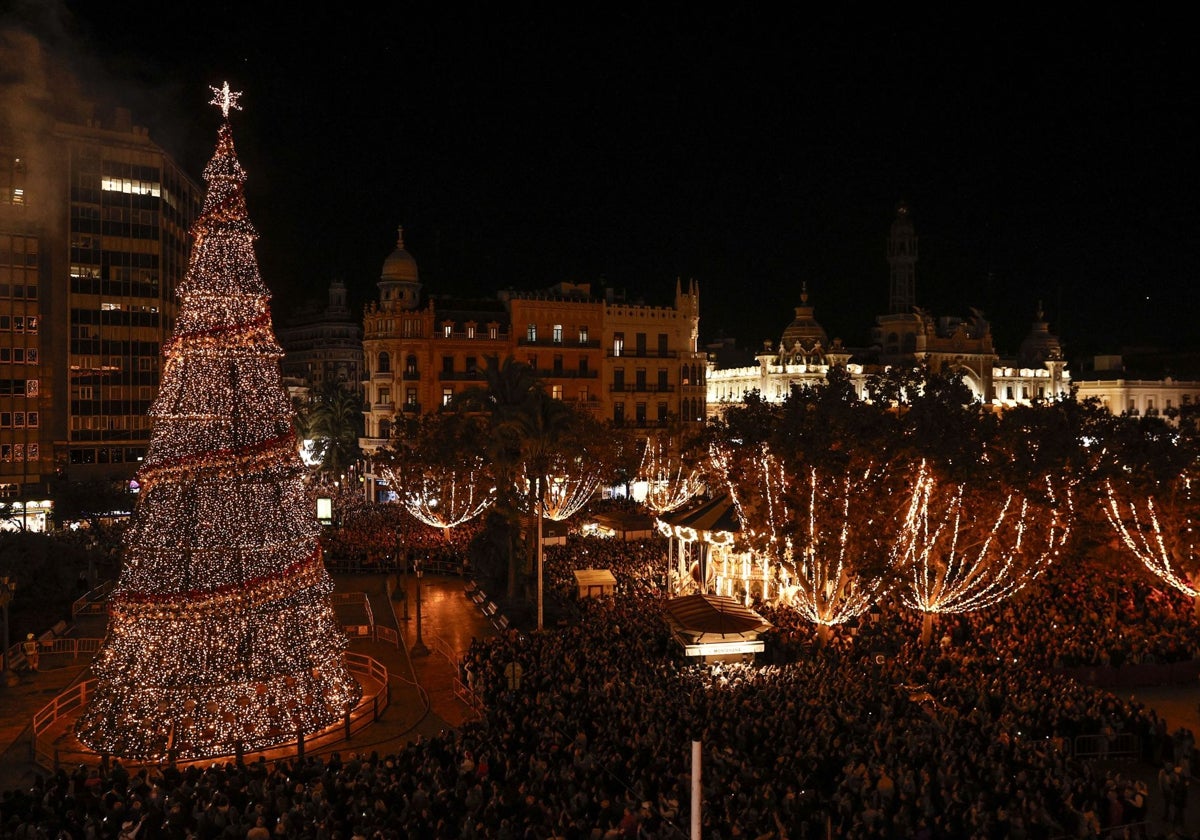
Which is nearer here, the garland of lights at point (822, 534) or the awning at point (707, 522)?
the garland of lights at point (822, 534)

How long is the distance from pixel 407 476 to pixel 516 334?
916 inches

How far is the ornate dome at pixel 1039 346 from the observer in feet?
322

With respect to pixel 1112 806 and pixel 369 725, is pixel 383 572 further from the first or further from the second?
pixel 1112 806

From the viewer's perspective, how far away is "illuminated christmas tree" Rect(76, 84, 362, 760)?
18.0 m

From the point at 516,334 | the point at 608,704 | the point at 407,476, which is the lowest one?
the point at 608,704

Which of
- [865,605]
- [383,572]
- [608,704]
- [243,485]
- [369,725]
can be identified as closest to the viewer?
[608,704]

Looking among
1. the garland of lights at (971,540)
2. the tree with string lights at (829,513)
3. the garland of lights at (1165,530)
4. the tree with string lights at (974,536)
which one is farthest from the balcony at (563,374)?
the garland of lights at (1165,530)

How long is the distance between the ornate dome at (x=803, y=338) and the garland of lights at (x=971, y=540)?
59.6 metres

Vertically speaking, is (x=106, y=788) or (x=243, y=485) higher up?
(x=243, y=485)

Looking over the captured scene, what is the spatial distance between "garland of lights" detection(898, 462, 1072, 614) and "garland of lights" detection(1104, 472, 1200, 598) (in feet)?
5.98

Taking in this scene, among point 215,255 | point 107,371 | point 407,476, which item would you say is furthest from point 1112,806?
point 107,371

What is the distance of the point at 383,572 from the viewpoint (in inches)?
1502

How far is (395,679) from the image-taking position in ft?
77.2

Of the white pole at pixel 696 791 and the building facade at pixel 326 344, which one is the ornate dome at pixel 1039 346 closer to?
the building facade at pixel 326 344
